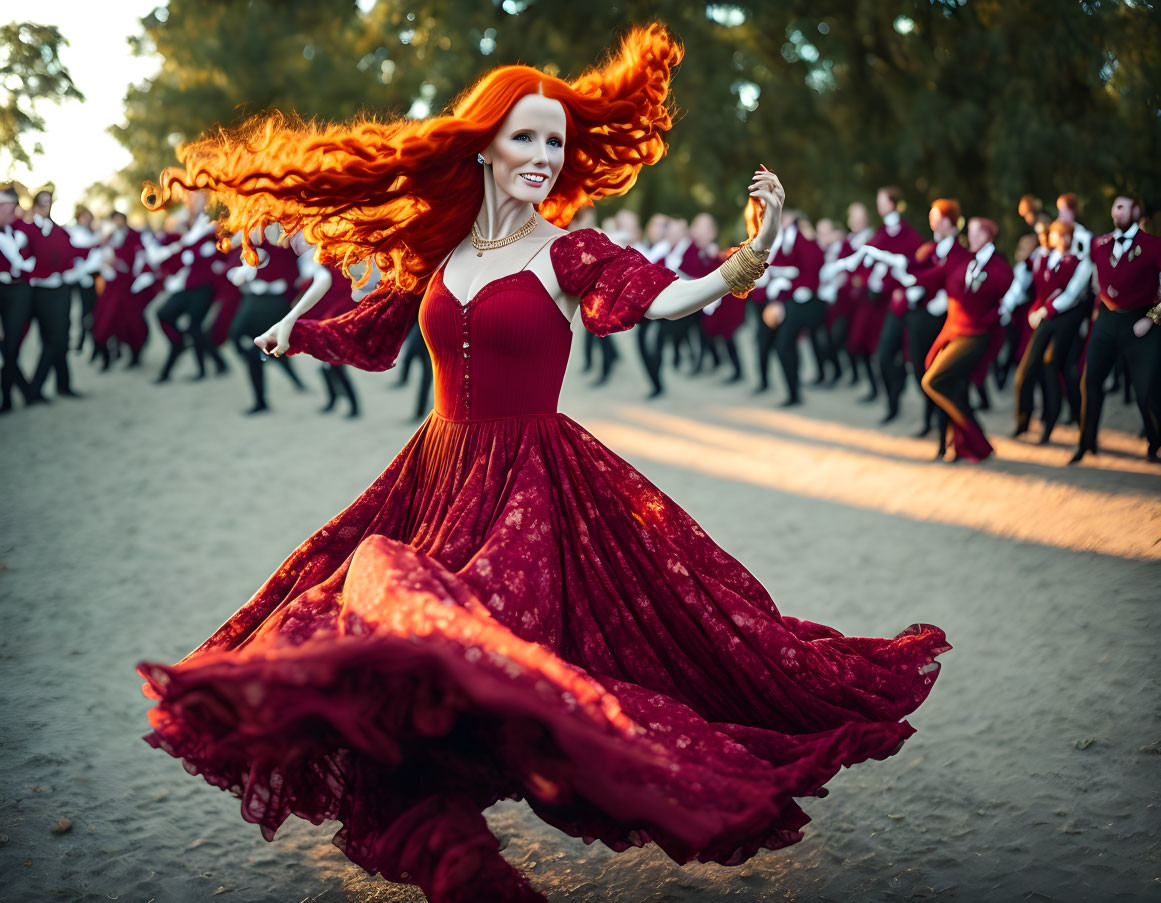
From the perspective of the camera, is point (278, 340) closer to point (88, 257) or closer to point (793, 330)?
point (793, 330)

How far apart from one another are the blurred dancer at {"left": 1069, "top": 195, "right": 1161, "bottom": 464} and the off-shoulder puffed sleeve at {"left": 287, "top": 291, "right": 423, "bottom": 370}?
18.6 feet

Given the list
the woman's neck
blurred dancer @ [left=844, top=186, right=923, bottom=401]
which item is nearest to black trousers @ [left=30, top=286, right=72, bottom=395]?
blurred dancer @ [left=844, top=186, right=923, bottom=401]

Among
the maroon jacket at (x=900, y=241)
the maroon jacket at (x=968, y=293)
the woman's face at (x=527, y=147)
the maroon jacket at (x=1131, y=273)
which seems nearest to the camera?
the woman's face at (x=527, y=147)

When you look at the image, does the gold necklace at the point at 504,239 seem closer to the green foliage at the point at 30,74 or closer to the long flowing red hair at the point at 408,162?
the long flowing red hair at the point at 408,162

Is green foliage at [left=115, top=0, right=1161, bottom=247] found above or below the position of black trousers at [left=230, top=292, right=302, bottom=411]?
above

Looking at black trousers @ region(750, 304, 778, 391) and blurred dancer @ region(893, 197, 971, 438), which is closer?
blurred dancer @ region(893, 197, 971, 438)

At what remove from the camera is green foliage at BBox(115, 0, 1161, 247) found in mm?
11133

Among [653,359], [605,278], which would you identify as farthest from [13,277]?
[605,278]

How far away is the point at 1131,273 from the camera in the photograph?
7.35 metres

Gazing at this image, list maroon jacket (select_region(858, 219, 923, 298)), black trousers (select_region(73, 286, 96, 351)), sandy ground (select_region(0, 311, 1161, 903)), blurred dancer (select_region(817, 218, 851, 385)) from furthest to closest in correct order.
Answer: black trousers (select_region(73, 286, 96, 351)) → blurred dancer (select_region(817, 218, 851, 385)) → maroon jacket (select_region(858, 219, 923, 298)) → sandy ground (select_region(0, 311, 1161, 903))

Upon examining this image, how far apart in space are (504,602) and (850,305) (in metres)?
11.1

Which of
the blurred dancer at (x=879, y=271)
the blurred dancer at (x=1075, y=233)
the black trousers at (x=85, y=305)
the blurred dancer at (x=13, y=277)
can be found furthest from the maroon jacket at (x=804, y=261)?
the black trousers at (x=85, y=305)

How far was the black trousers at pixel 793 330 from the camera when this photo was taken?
11.6 m

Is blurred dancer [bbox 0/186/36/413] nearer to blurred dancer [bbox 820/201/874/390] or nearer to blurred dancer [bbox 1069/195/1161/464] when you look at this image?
blurred dancer [bbox 820/201/874/390]
